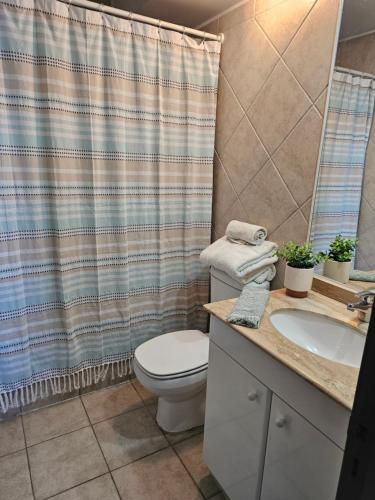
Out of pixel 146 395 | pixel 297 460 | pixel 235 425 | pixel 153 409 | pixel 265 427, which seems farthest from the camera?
pixel 146 395

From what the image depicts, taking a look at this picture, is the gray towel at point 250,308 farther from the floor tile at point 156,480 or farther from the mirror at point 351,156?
the floor tile at point 156,480

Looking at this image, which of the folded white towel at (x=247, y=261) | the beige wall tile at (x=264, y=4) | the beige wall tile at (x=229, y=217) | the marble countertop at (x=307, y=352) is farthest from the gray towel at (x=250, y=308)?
the beige wall tile at (x=264, y=4)

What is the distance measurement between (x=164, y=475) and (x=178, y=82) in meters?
1.99

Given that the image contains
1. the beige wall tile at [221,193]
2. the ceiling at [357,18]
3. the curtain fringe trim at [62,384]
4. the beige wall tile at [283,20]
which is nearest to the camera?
the ceiling at [357,18]

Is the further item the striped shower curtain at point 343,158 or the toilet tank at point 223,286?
the toilet tank at point 223,286

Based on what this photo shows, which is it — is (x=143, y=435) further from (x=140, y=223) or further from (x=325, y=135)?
(x=325, y=135)

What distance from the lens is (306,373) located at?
0.86m

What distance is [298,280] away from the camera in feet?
4.38

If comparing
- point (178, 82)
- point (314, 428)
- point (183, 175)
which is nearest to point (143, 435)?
point (314, 428)

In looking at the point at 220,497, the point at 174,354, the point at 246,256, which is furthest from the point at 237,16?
the point at 220,497

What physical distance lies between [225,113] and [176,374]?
4.76 feet

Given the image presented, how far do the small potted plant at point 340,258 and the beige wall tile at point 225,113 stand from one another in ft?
2.88

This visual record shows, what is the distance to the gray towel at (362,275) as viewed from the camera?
4.16ft

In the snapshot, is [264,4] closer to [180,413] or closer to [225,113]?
[225,113]
